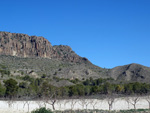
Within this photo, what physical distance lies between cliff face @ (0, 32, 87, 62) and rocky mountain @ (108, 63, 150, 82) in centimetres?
4408

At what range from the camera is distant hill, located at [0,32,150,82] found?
122 metres

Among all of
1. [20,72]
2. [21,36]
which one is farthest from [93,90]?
[21,36]

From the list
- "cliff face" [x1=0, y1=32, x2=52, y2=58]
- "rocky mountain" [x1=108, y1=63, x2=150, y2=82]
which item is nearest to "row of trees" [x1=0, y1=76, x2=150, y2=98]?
"rocky mountain" [x1=108, y1=63, x2=150, y2=82]

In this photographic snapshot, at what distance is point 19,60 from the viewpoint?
443 feet

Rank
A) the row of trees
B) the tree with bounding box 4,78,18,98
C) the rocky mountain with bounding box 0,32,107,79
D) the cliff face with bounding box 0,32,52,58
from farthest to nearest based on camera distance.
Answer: the cliff face with bounding box 0,32,52,58 < the rocky mountain with bounding box 0,32,107,79 < the tree with bounding box 4,78,18,98 < the row of trees

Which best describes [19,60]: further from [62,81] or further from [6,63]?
[62,81]

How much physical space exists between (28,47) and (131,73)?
70.9 meters

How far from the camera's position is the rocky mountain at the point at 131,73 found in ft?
406

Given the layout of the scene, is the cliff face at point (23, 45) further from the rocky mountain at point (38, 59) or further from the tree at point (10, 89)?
the tree at point (10, 89)

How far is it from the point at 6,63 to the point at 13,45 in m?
36.7

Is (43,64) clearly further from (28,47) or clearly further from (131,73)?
(131,73)

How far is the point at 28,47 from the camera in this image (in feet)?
541

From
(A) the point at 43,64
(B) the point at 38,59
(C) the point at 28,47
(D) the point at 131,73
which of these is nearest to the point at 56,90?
(A) the point at 43,64

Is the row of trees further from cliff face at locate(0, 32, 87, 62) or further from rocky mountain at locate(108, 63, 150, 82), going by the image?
cliff face at locate(0, 32, 87, 62)
